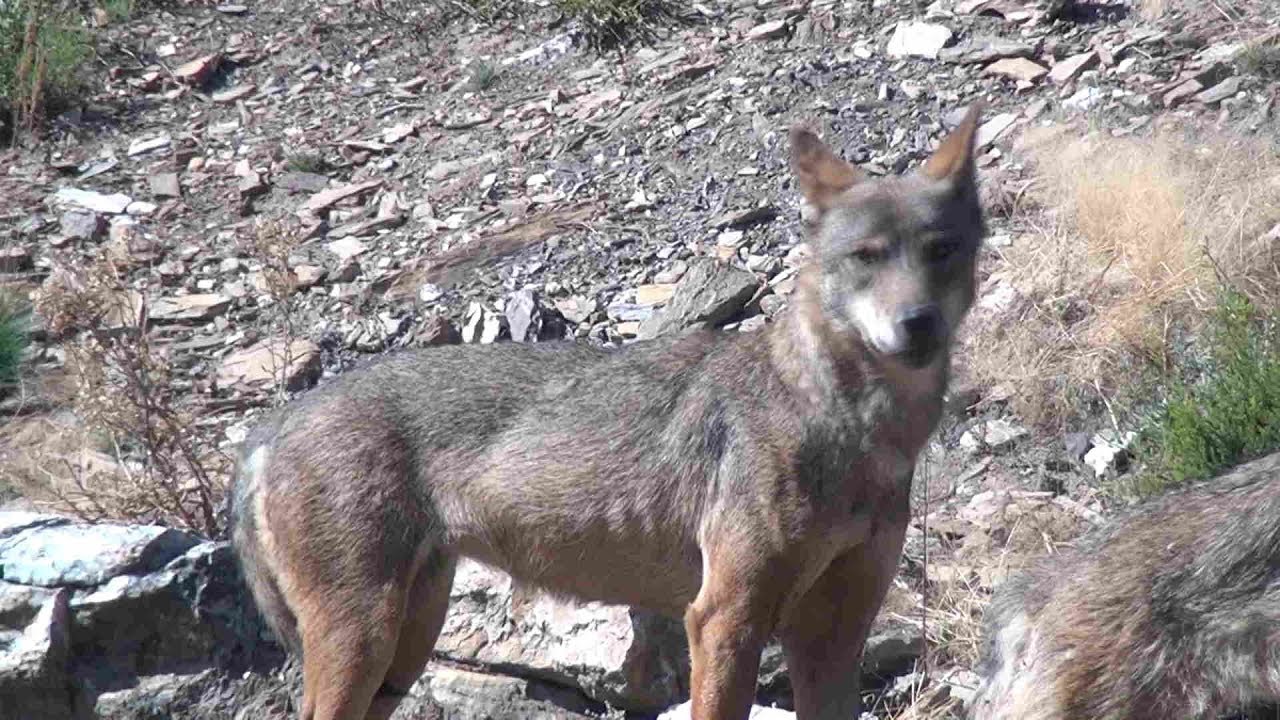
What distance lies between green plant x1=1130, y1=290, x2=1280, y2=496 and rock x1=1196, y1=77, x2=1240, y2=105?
3093 mm

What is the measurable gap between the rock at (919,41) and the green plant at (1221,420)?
4290mm

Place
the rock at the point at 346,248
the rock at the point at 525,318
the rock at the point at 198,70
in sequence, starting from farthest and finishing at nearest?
the rock at the point at 198,70 < the rock at the point at 346,248 < the rock at the point at 525,318

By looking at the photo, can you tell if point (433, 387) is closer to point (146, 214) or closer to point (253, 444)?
point (253, 444)

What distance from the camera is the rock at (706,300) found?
960 centimetres

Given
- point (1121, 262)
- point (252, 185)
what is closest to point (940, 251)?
point (1121, 262)

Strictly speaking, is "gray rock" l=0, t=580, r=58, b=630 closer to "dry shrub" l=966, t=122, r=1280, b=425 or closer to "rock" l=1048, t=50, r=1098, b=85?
"dry shrub" l=966, t=122, r=1280, b=425

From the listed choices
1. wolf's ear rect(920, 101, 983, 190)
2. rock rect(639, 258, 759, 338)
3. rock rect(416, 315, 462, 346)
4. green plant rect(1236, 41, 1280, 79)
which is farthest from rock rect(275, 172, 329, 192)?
wolf's ear rect(920, 101, 983, 190)

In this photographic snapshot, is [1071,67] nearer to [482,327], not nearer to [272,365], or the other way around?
[482,327]

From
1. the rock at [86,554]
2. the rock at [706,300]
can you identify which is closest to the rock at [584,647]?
the rock at [86,554]

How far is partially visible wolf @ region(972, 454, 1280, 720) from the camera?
197 inches

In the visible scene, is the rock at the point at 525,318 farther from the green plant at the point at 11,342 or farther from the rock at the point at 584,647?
the green plant at the point at 11,342

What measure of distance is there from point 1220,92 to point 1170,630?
21.2 ft

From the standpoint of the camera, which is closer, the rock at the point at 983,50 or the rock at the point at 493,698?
the rock at the point at 493,698

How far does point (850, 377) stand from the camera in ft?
20.7
